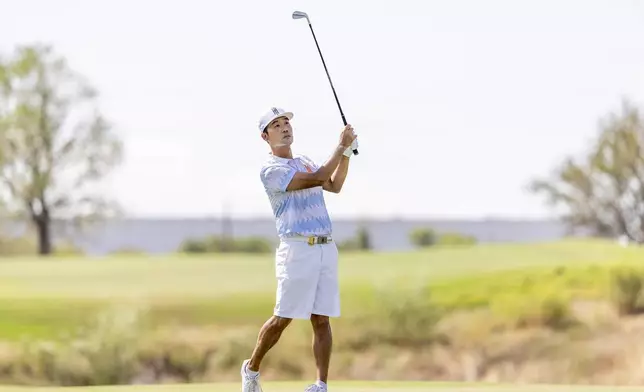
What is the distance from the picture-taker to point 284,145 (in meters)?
8.25

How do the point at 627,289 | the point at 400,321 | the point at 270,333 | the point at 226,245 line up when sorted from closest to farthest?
the point at 270,333 < the point at 400,321 < the point at 627,289 < the point at 226,245

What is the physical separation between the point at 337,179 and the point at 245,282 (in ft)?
44.2

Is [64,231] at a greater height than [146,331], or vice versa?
[64,231]

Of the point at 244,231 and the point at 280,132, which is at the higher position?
the point at 244,231

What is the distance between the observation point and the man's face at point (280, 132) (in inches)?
323

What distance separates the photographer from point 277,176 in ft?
26.6

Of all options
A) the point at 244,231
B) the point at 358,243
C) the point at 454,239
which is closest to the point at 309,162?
the point at 358,243

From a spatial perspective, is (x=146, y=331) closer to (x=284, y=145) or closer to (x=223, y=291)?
(x=223, y=291)

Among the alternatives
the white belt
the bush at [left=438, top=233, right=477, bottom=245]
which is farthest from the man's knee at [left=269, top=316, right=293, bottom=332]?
the bush at [left=438, top=233, right=477, bottom=245]

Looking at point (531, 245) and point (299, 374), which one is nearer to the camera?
point (299, 374)

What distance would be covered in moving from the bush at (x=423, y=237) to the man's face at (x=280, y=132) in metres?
26.5

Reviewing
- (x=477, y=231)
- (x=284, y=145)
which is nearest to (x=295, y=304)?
(x=284, y=145)

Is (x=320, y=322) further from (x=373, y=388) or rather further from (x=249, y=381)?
(x=373, y=388)

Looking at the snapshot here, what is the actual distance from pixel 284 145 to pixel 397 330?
951 cm
